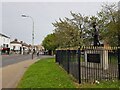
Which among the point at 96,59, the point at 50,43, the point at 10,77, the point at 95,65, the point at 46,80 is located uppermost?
the point at 50,43

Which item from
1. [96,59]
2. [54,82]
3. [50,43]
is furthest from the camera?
[50,43]

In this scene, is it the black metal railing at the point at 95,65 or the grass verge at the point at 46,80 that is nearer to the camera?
the grass verge at the point at 46,80

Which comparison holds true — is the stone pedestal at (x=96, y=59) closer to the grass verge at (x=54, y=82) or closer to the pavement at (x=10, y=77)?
the grass verge at (x=54, y=82)

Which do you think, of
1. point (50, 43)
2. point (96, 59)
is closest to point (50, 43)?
point (50, 43)

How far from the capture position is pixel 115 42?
43281 millimetres

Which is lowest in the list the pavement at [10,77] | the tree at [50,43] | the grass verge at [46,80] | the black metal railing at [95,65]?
the pavement at [10,77]

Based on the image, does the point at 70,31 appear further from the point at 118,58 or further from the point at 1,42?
the point at 1,42

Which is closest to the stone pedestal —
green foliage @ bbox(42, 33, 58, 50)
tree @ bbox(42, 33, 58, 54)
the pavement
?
the pavement

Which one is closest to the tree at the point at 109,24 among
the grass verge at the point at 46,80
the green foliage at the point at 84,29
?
the green foliage at the point at 84,29

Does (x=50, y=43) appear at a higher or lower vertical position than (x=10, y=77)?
higher

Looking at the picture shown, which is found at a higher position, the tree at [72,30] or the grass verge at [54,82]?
the tree at [72,30]

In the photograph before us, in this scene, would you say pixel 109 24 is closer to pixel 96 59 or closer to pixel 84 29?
pixel 84 29

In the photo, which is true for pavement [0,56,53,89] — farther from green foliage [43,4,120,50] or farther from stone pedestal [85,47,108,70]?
green foliage [43,4,120,50]

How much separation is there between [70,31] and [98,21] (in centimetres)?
571
